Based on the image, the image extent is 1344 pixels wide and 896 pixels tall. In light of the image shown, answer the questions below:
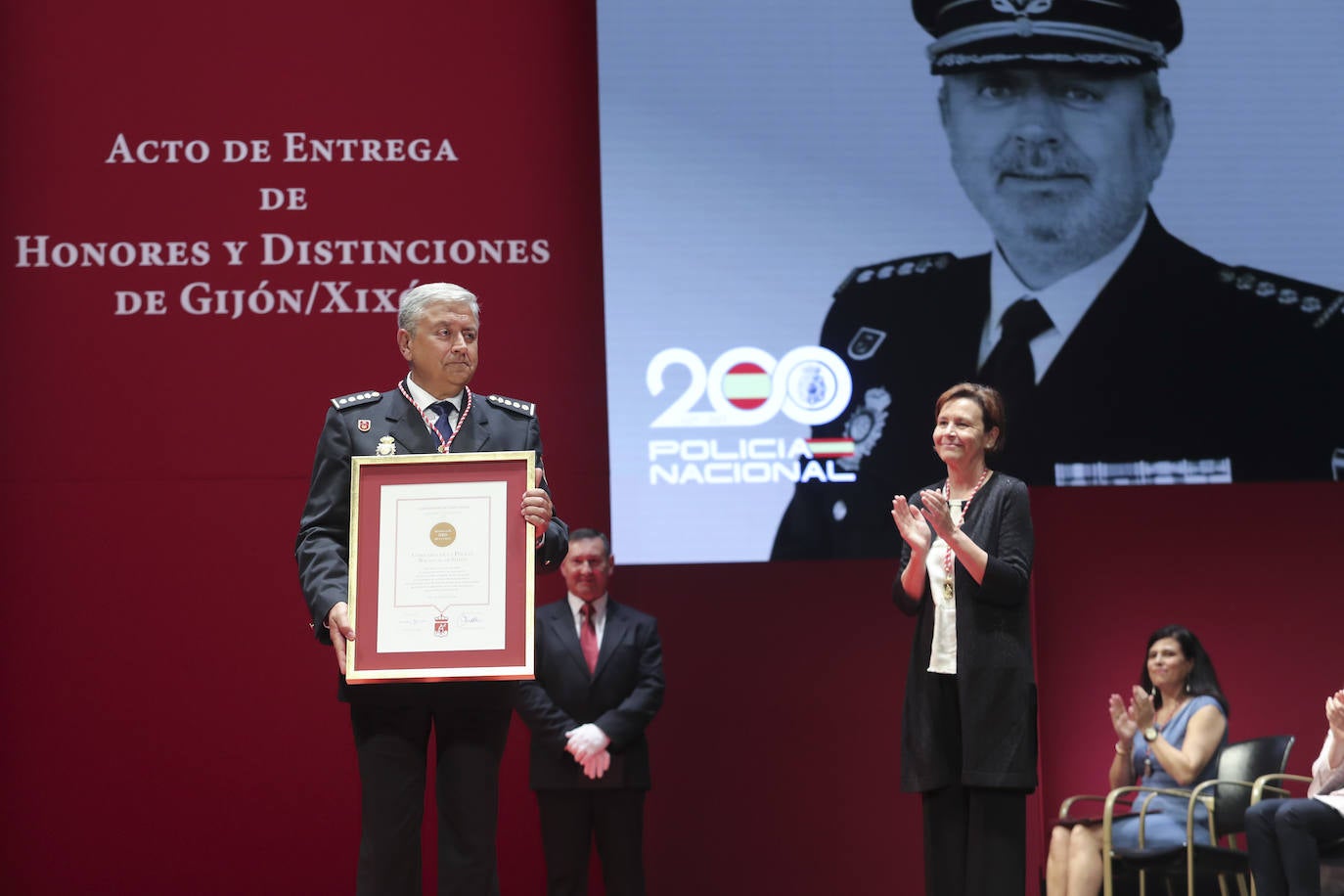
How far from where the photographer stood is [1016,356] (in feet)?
17.8

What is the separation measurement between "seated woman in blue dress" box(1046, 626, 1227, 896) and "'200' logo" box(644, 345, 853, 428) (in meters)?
1.46

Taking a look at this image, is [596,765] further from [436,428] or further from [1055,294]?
Result: [1055,294]

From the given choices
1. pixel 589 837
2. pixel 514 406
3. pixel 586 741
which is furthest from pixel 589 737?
pixel 514 406

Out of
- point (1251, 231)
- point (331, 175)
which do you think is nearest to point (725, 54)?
point (331, 175)

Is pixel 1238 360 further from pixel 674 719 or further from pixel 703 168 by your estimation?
pixel 674 719

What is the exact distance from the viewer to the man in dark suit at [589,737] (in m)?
4.78

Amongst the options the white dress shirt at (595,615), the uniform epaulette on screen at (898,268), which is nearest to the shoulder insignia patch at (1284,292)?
the uniform epaulette on screen at (898,268)

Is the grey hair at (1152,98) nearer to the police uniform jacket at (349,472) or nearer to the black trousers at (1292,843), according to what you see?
the black trousers at (1292,843)

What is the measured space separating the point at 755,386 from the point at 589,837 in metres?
1.75

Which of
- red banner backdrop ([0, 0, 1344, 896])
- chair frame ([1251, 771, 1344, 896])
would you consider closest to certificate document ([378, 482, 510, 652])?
chair frame ([1251, 771, 1344, 896])

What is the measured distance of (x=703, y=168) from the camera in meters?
5.47

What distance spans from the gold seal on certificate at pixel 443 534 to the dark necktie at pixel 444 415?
0.76 ft

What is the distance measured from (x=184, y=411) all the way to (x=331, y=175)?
3.57ft

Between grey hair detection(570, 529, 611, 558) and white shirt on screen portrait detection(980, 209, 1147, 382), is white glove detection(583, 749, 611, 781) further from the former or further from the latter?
white shirt on screen portrait detection(980, 209, 1147, 382)
